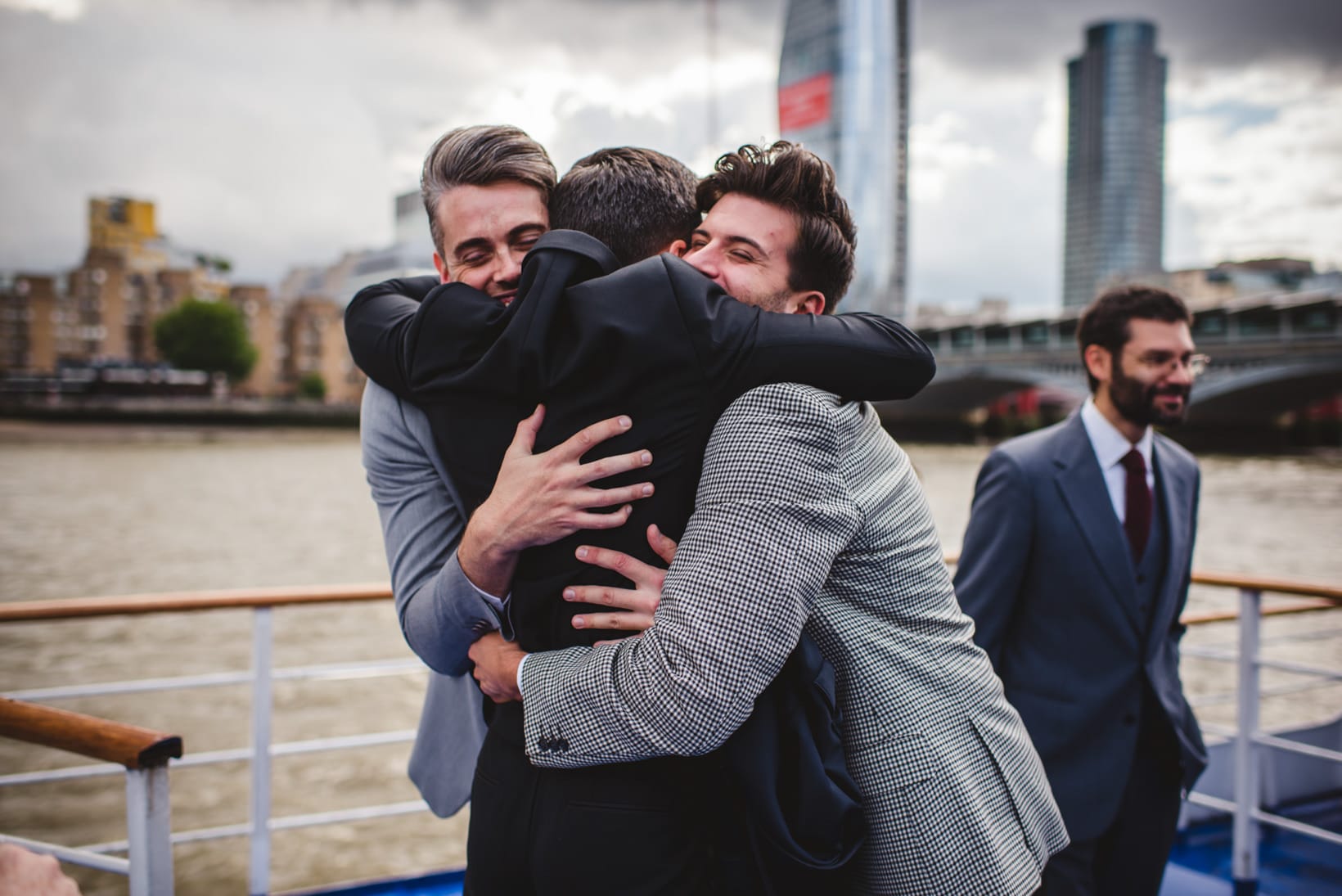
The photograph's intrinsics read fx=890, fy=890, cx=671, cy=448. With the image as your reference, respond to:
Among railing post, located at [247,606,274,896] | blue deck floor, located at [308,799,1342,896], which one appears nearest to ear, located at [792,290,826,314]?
railing post, located at [247,606,274,896]

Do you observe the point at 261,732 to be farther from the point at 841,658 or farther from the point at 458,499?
the point at 841,658

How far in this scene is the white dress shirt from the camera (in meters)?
1.96

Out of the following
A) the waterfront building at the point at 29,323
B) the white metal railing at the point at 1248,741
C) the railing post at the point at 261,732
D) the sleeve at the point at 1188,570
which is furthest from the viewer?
the waterfront building at the point at 29,323

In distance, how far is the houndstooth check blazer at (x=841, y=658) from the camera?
0.80 meters

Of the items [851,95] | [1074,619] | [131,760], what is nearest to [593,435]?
[131,760]

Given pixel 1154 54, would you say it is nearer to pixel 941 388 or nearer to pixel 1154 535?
pixel 941 388

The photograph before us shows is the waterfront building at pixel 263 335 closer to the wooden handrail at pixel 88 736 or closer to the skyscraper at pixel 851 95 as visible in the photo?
the skyscraper at pixel 851 95

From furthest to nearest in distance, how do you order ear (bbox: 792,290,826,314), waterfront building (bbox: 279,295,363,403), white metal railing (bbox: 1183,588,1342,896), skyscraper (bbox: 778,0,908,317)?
1. waterfront building (bbox: 279,295,363,403)
2. skyscraper (bbox: 778,0,908,317)
3. white metal railing (bbox: 1183,588,1342,896)
4. ear (bbox: 792,290,826,314)

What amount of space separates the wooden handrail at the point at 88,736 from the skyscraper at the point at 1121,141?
119 meters

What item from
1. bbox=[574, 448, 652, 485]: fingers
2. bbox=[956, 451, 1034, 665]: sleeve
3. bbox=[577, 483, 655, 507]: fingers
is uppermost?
bbox=[574, 448, 652, 485]: fingers

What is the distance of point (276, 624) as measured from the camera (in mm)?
12148

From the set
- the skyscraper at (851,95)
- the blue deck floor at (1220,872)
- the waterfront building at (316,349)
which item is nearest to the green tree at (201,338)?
the waterfront building at (316,349)

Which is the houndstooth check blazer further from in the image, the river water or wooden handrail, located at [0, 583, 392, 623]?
the river water

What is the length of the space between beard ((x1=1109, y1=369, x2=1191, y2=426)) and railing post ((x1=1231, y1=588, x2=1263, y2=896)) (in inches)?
30.2
